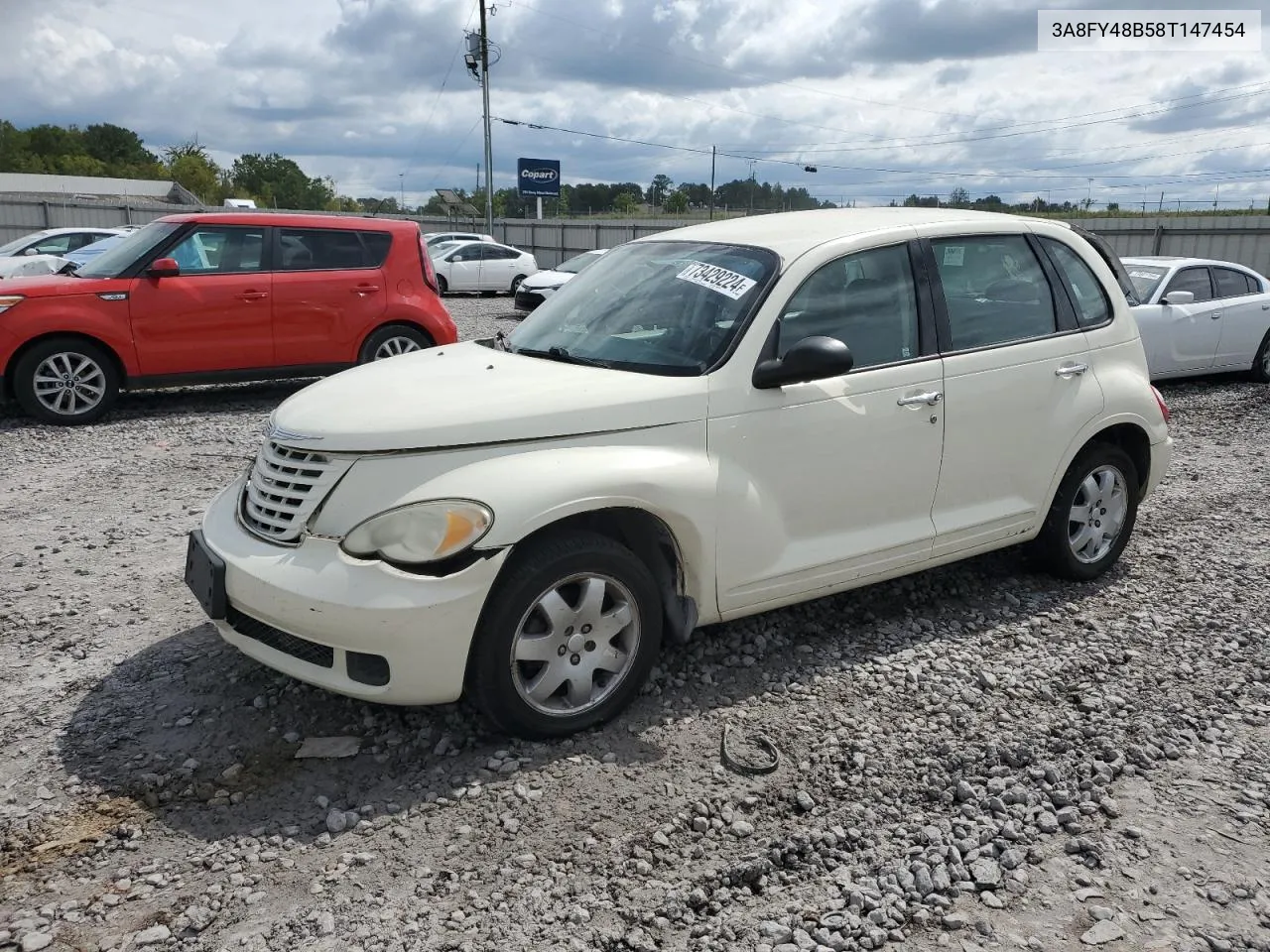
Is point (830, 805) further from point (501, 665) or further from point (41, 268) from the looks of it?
point (41, 268)

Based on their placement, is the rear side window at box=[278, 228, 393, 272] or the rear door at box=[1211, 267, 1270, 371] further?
the rear door at box=[1211, 267, 1270, 371]

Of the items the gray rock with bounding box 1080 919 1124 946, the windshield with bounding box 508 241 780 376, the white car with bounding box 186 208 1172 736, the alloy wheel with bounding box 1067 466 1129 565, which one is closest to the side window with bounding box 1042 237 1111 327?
the white car with bounding box 186 208 1172 736

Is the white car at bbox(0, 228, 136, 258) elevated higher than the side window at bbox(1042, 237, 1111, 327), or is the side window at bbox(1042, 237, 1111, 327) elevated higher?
the white car at bbox(0, 228, 136, 258)

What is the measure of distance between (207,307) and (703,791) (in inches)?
297

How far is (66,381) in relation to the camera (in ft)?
29.0

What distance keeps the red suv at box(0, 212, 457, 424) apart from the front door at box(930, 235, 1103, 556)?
6.73 metres

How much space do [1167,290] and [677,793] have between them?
398 inches

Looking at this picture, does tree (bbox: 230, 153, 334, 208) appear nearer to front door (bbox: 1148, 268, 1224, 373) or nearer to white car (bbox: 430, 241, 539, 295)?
white car (bbox: 430, 241, 539, 295)

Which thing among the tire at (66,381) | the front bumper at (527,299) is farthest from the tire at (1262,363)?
the tire at (66,381)

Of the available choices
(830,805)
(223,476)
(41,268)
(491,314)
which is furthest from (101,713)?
(491,314)

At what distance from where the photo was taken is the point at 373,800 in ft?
11.0

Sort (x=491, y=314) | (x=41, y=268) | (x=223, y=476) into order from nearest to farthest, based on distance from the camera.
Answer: (x=223, y=476) < (x=41, y=268) < (x=491, y=314)

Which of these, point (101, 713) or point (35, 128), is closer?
point (101, 713)

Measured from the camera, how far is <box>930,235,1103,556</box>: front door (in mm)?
4453
